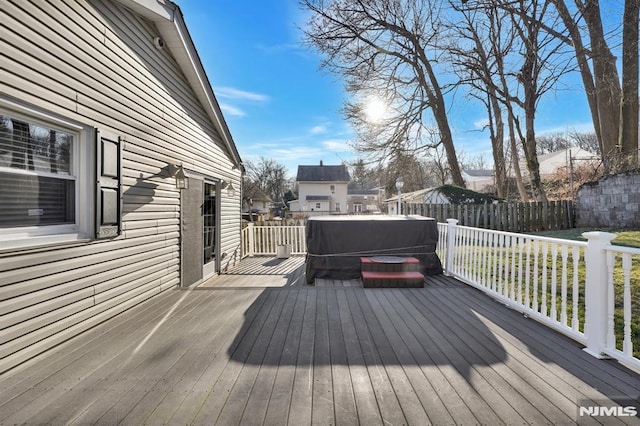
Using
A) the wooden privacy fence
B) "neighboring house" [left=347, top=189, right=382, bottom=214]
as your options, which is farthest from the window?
"neighboring house" [left=347, top=189, right=382, bottom=214]

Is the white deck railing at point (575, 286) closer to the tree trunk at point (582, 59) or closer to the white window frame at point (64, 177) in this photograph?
the white window frame at point (64, 177)

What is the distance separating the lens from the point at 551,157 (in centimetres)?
2825

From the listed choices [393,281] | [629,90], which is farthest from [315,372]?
[629,90]

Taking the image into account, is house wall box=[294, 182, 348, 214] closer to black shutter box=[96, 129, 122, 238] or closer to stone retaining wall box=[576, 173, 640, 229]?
stone retaining wall box=[576, 173, 640, 229]

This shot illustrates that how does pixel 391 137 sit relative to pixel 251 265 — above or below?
above

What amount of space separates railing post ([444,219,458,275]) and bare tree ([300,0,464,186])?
8.86m

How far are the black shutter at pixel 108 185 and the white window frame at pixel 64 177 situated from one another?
6cm

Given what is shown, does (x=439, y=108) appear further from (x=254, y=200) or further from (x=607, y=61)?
(x=254, y=200)

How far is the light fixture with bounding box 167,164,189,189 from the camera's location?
4123 millimetres

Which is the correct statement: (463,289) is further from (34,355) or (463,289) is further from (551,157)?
(551,157)

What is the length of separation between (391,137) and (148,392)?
42.6 feet

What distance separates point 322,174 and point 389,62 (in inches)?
788

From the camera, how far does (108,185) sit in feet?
9.57

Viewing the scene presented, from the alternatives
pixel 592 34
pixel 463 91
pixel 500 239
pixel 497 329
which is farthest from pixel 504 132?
pixel 497 329
